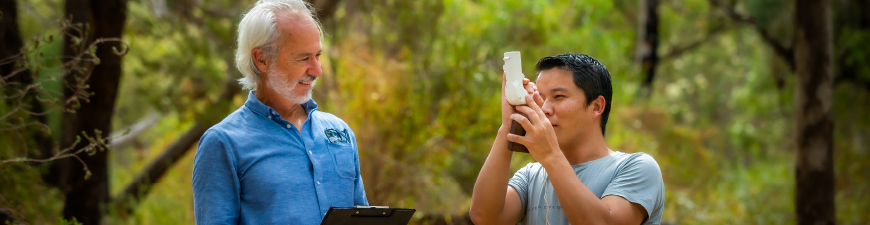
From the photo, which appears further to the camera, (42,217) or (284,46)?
(42,217)

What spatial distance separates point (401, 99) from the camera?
7.22 m

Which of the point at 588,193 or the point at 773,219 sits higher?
the point at 588,193

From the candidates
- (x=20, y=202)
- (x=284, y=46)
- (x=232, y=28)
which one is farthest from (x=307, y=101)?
(x=232, y=28)

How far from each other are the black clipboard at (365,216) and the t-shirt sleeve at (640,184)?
2.07 feet

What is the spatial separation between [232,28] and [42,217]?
3.86m

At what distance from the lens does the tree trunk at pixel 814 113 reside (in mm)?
8133

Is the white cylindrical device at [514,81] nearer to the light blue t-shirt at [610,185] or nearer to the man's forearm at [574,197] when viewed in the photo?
the man's forearm at [574,197]

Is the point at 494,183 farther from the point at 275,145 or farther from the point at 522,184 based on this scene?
the point at 275,145

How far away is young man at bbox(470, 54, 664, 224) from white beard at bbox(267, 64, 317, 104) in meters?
0.63

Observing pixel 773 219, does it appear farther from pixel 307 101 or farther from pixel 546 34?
pixel 307 101

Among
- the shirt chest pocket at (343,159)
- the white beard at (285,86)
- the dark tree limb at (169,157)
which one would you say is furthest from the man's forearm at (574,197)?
the dark tree limb at (169,157)

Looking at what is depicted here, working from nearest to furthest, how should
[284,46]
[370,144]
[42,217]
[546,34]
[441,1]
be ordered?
[284,46]
[42,217]
[370,144]
[441,1]
[546,34]

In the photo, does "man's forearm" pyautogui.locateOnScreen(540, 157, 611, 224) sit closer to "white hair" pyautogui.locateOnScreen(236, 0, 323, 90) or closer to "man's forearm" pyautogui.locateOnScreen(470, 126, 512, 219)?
"man's forearm" pyautogui.locateOnScreen(470, 126, 512, 219)

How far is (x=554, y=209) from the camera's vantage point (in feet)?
7.99
